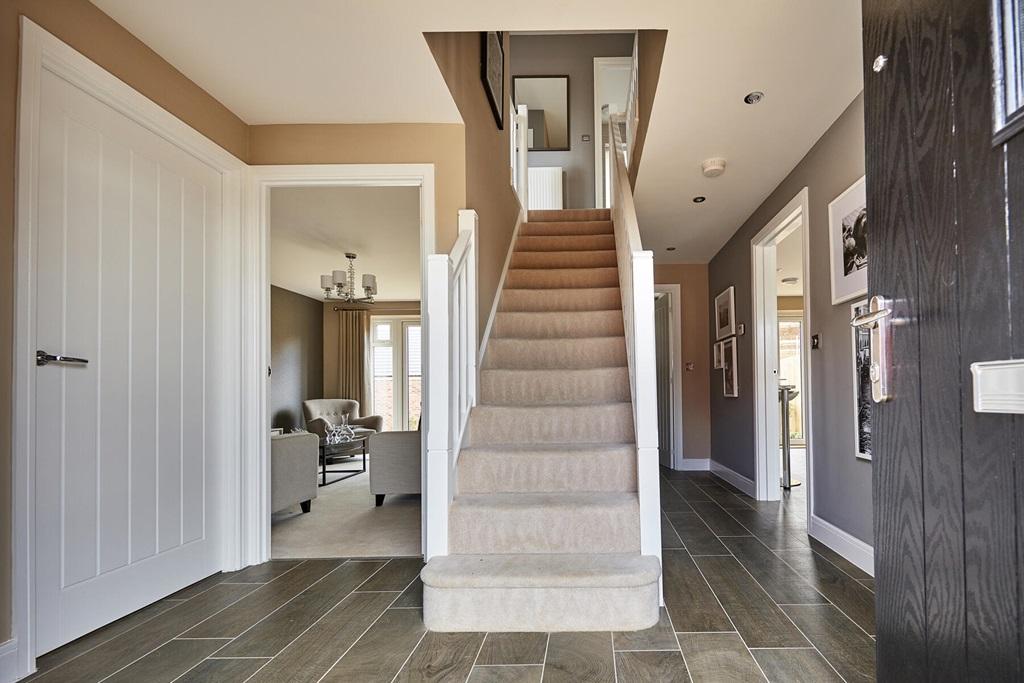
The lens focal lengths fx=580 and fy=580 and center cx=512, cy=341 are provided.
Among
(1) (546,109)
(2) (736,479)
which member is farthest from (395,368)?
(2) (736,479)

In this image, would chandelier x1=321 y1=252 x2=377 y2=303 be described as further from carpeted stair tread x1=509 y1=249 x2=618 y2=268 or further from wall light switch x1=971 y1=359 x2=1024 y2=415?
wall light switch x1=971 y1=359 x2=1024 y2=415

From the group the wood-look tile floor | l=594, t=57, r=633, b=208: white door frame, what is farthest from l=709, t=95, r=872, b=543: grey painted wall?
l=594, t=57, r=633, b=208: white door frame

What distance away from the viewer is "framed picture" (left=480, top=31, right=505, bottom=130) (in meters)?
3.61

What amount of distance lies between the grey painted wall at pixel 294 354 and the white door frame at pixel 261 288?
15.9ft

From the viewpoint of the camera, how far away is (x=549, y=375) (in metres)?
3.27

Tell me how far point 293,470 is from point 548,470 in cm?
216

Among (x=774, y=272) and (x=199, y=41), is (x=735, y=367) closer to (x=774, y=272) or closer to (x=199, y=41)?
(x=774, y=272)

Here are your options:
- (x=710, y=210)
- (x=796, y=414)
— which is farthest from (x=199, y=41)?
(x=796, y=414)

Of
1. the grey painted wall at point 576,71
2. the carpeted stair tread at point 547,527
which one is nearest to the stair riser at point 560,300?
the carpeted stair tread at point 547,527

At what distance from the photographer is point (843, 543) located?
9.43ft

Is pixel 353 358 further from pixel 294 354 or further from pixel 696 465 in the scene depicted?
pixel 696 465

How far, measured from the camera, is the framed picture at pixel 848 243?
2.67 meters

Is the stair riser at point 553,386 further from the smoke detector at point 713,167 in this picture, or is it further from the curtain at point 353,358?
the curtain at point 353,358

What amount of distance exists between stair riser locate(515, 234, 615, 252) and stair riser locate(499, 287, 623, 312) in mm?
940
